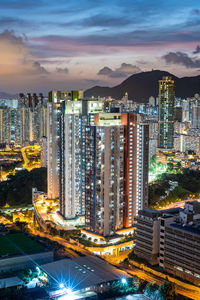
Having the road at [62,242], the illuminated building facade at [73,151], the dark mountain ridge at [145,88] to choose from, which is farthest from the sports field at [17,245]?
the dark mountain ridge at [145,88]

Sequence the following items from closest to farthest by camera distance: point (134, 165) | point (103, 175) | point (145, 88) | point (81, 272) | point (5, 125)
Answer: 1. point (81, 272)
2. point (103, 175)
3. point (134, 165)
4. point (5, 125)
5. point (145, 88)

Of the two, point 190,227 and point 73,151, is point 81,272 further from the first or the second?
point 73,151

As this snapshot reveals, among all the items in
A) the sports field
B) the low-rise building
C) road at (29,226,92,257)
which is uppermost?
the low-rise building

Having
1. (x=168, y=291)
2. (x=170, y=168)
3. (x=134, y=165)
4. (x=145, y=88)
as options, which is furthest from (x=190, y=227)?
(x=145, y=88)

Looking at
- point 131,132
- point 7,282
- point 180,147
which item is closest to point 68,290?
point 7,282

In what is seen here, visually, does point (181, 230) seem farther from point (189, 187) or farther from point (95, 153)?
point (189, 187)

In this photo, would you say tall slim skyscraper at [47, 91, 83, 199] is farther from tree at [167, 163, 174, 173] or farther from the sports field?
tree at [167, 163, 174, 173]

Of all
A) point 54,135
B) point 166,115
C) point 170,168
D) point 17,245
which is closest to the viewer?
point 17,245

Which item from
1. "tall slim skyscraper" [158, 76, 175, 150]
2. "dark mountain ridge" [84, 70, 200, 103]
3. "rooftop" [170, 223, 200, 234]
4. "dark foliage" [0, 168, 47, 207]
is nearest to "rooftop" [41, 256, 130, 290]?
"rooftop" [170, 223, 200, 234]
